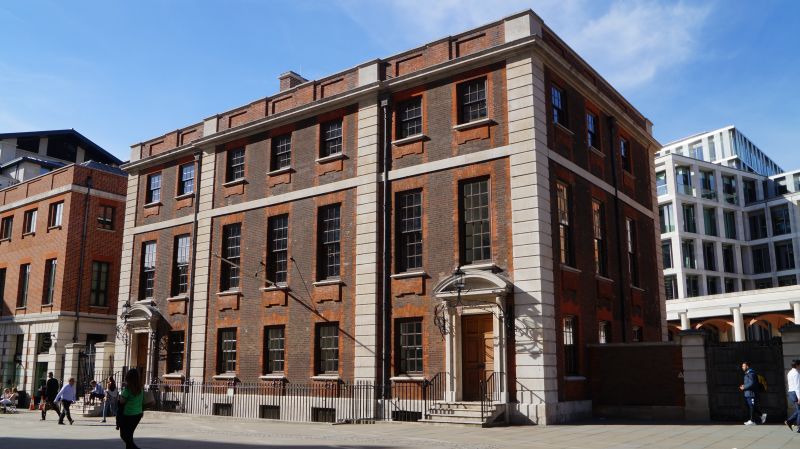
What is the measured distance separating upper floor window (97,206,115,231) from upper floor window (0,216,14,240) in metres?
6.75

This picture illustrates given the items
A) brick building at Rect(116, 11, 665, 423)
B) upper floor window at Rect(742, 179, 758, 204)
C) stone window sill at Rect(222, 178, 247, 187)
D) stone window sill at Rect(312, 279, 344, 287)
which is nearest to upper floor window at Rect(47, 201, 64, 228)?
brick building at Rect(116, 11, 665, 423)

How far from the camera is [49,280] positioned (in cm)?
3562

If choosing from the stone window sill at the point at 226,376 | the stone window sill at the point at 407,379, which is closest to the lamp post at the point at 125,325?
the stone window sill at the point at 226,376

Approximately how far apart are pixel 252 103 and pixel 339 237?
7.47 metres

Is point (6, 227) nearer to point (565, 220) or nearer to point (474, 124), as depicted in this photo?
point (474, 124)

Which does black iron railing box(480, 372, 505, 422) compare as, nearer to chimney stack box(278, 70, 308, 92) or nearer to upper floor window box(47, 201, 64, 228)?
chimney stack box(278, 70, 308, 92)

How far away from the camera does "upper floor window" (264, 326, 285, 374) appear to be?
80.8 ft

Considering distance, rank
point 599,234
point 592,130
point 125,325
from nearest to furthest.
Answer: point 599,234, point 592,130, point 125,325

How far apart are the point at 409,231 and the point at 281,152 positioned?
693cm

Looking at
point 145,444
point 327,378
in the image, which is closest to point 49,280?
point 327,378

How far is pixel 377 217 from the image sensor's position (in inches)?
892

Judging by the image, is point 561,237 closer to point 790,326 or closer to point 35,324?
point 790,326

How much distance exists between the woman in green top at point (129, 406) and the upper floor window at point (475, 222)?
11217 mm

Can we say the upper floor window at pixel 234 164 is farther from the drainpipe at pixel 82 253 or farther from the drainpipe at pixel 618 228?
the drainpipe at pixel 618 228
